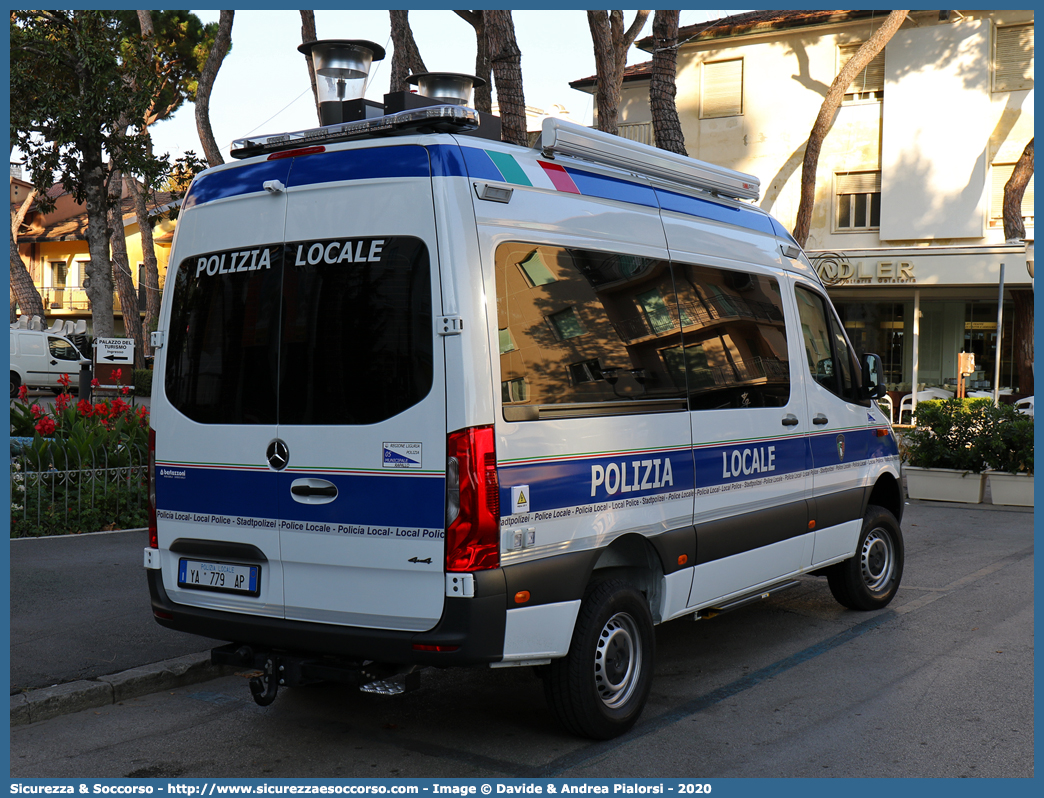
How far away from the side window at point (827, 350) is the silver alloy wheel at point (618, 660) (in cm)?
250

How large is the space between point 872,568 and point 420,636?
14.4ft

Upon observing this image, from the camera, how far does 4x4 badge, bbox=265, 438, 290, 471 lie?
4.42m

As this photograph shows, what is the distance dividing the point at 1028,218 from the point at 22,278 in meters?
29.9

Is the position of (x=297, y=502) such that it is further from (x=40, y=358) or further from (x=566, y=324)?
(x=40, y=358)

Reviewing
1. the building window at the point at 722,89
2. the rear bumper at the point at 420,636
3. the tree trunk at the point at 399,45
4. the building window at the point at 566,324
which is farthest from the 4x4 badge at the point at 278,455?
the building window at the point at 722,89

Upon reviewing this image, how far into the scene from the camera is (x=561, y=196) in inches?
186

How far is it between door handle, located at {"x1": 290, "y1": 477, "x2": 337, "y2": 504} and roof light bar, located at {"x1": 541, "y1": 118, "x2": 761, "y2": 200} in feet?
6.06

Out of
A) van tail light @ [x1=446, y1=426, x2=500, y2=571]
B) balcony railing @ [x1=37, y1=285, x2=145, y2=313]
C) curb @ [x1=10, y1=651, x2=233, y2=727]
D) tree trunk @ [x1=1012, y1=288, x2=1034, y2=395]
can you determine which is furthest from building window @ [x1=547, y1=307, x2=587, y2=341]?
balcony railing @ [x1=37, y1=285, x2=145, y2=313]

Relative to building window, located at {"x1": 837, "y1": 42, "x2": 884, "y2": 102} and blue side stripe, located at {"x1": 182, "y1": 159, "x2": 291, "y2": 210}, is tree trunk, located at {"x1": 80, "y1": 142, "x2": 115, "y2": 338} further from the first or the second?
building window, located at {"x1": 837, "y1": 42, "x2": 884, "y2": 102}

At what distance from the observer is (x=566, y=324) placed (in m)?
4.59

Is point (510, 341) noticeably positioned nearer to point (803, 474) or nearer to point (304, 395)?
point (304, 395)

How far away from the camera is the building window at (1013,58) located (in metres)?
23.4

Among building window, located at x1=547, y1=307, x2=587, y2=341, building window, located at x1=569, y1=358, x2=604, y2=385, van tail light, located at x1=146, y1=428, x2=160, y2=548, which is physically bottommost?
van tail light, located at x1=146, y1=428, x2=160, y2=548

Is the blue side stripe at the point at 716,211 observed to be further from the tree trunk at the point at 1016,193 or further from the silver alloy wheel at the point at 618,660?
the tree trunk at the point at 1016,193
